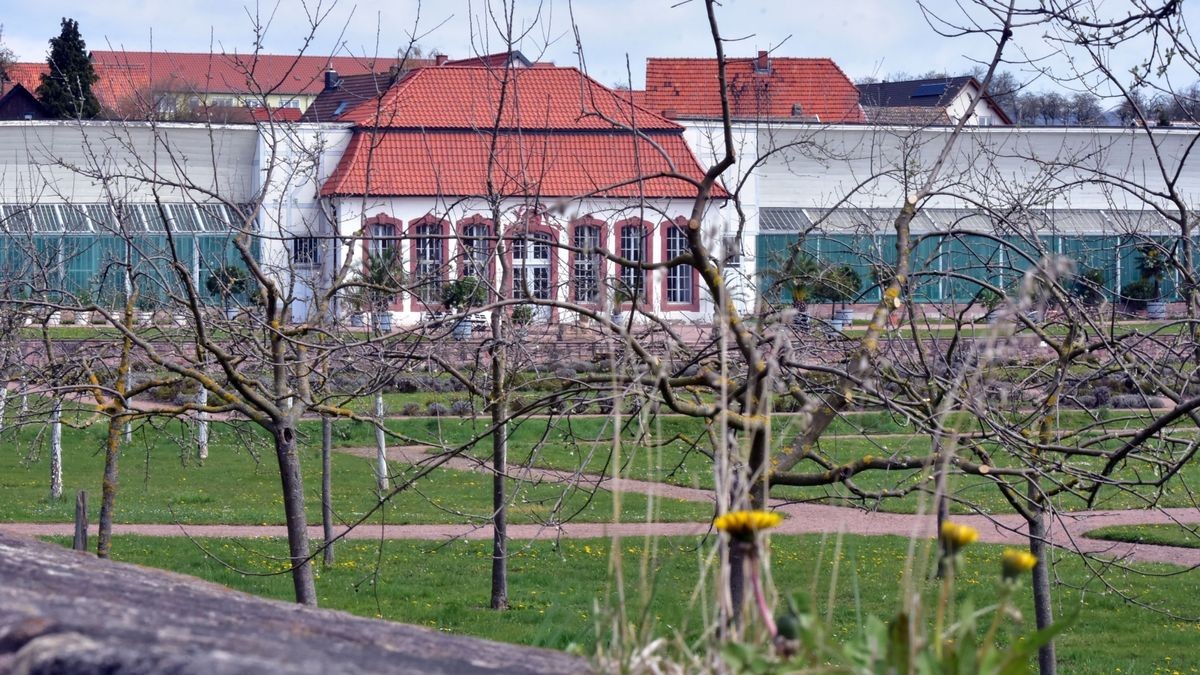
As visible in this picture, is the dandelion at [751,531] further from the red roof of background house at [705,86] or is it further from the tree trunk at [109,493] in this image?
the red roof of background house at [705,86]

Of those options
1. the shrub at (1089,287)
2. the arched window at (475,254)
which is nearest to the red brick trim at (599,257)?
the arched window at (475,254)

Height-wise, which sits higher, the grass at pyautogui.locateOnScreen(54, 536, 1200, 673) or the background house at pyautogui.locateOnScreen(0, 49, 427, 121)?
the background house at pyautogui.locateOnScreen(0, 49, 427, 121)

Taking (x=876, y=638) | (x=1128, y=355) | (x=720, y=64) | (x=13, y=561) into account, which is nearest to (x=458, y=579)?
(x=1128, y=355)

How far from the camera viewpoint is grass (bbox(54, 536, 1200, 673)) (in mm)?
9945

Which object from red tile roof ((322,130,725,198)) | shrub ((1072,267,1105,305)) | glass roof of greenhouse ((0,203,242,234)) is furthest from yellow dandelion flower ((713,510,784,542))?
red tile roof ((322,130,725,198))

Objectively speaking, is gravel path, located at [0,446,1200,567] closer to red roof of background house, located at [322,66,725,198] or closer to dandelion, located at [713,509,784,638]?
dandelion, located at [713,509,784,638]

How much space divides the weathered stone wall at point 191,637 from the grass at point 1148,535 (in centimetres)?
1248

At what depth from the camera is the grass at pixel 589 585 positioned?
995cm

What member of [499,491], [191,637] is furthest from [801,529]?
[191,637]

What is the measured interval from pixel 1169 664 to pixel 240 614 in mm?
8841

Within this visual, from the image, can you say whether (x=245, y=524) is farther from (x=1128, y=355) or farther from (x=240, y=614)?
(x=240, y=614)

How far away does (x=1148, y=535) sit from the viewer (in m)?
14.0

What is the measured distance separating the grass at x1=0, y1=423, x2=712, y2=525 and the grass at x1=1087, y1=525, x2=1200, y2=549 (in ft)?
13.6

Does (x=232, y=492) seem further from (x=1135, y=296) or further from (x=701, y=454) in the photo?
(x=1135, y=296)
